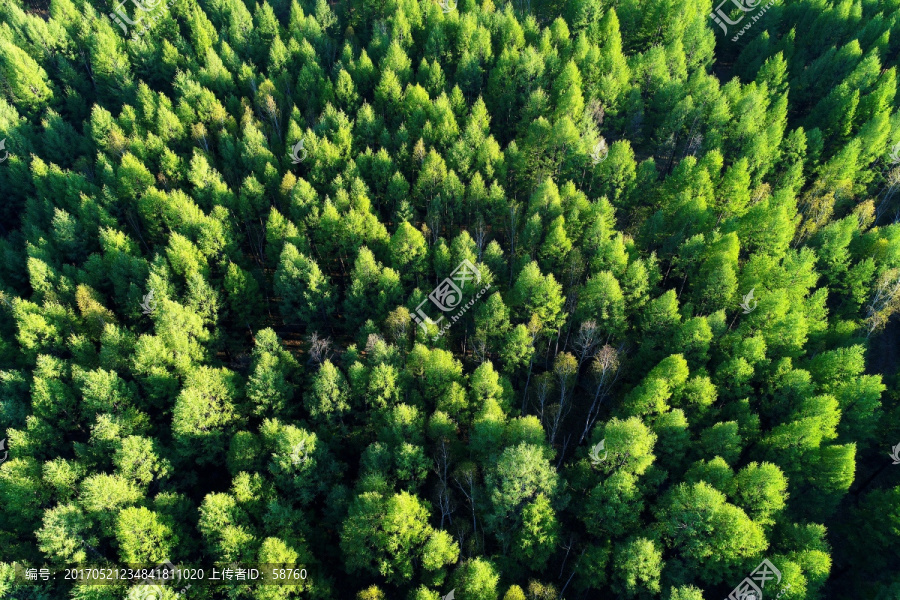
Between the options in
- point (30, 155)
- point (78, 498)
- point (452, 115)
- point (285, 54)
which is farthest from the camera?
point (285, 54)

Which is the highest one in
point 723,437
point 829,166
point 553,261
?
point 829,166

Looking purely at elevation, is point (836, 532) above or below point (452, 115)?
below

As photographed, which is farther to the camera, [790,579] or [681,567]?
[681,567]

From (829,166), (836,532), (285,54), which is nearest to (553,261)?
(836,532)

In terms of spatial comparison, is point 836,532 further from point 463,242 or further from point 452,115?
point 452,115

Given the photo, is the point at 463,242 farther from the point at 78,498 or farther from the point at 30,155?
the point at 30,155

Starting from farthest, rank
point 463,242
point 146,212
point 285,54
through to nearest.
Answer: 1. point 285,54
2. point 146,212
3. point 463,242
